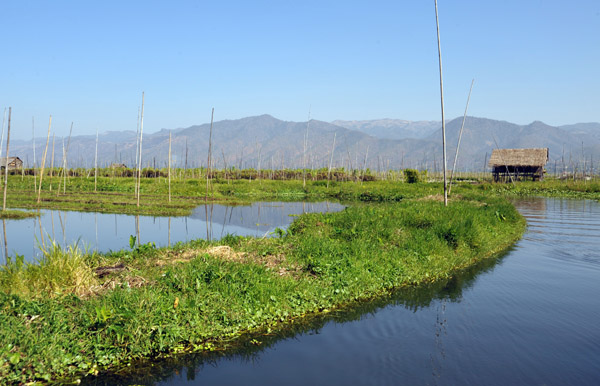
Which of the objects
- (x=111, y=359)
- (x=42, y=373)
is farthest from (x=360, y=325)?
(x=42, y=373)

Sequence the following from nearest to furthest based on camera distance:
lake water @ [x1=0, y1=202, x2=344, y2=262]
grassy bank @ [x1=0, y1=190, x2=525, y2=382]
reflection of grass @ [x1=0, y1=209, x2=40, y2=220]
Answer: grassy bank @ [x1=0, y1=190, x2=525, y2=382]
lake water @ [x1=0, y1=202, x2=344, y2=262]
reflection of grass @ [x1=0, y1=209, x2=40, y2=220]

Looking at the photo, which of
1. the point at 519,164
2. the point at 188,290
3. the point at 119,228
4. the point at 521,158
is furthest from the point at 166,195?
the point at 521,158

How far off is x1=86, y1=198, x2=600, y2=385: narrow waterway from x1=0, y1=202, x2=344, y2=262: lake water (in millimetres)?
9660

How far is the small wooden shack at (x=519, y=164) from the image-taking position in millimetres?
69062

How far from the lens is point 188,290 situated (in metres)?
9.52

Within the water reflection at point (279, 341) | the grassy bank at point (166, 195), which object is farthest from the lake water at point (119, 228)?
the water reflection at point (279, 341)

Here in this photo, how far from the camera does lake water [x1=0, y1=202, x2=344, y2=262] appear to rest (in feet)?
66.7

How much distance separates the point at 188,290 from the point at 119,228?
1829 centimetres

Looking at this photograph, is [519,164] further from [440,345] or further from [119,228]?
[440,345]

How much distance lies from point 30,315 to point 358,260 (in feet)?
28.5

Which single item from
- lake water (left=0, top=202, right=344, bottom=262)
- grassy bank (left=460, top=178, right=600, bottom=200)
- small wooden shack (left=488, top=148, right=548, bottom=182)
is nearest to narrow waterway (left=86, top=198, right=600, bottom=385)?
lake water (left=0, top=202, right=344, bottom=262)

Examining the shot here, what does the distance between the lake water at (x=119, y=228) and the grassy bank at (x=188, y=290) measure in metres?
6.75

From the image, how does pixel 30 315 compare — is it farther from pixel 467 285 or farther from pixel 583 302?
pixel 583 302

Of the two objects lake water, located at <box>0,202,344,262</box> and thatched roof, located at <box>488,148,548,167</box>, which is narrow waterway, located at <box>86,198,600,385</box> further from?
thatched roof, located at <box>488,148,548,167</box>
